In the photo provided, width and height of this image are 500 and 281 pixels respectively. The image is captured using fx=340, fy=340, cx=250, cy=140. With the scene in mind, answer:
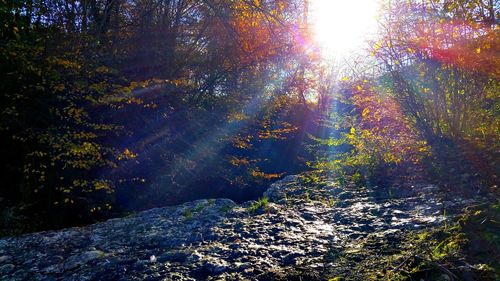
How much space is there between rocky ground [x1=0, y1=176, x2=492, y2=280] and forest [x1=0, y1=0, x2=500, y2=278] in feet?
3.33

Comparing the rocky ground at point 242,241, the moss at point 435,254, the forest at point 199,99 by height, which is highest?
the forest at point 199,99

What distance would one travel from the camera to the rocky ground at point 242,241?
3.62m

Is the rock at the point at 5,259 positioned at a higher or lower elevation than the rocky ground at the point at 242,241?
higher

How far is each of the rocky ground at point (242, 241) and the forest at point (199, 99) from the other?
1.02 meters

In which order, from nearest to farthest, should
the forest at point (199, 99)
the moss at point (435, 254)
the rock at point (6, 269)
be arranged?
the moss at point (435, 254) < the rock at point (6, 269) < the forest at point (199, 99)

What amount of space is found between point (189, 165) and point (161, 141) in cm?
120

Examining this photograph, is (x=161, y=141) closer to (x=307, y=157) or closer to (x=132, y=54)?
(x=132, y=54)

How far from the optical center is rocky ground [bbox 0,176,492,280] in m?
3.62

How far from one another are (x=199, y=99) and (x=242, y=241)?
19.1ft

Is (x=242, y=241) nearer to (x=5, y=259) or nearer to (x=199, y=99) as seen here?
(x=5, y=259)

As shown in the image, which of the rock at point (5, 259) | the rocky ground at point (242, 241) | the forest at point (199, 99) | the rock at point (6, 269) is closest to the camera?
the rocky ground at point (242, 241)

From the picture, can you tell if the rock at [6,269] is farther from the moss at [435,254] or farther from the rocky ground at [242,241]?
the moss at [435,254]

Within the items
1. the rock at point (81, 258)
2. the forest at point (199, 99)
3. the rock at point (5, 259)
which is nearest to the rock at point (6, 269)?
the rock at point (5, 259)

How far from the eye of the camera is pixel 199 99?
957 cm
